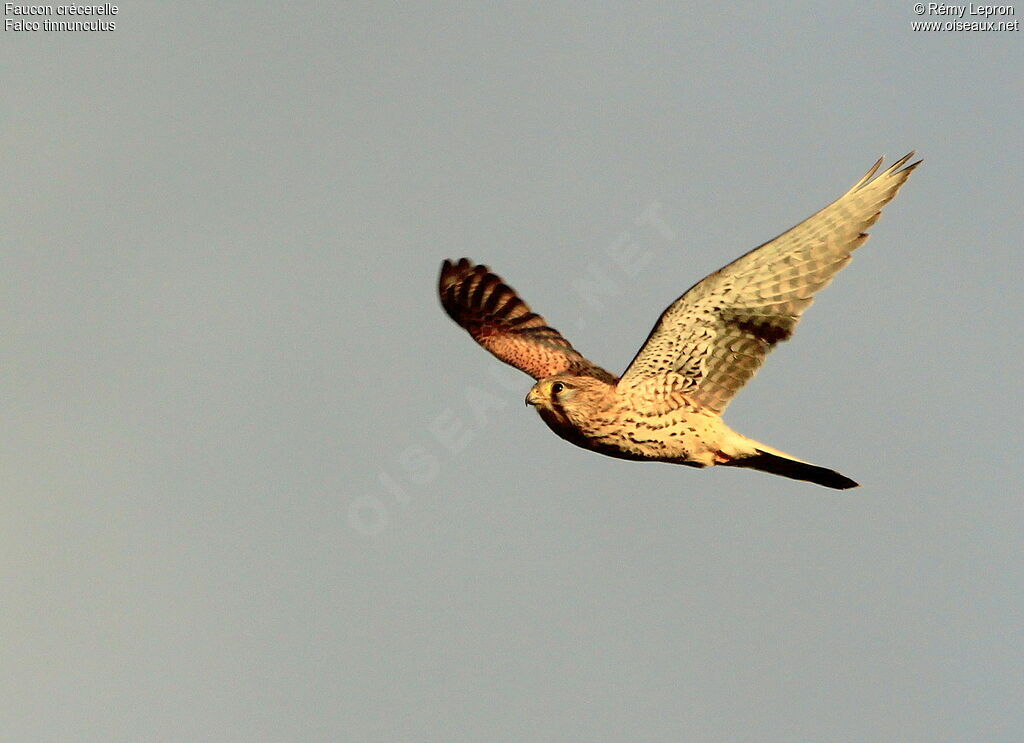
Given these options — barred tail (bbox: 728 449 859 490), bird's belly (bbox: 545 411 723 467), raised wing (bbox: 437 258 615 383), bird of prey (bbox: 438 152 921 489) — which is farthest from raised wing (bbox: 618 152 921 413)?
raised wing (bbox: 437 258 615 383)

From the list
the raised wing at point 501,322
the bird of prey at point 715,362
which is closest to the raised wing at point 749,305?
the bird of prey at point 715,362

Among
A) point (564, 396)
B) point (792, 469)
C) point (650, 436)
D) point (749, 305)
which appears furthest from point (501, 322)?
point (792, 469)

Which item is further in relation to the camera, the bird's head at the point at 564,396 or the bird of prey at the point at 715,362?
the bird's head at the point at 564,396

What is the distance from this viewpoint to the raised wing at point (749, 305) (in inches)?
455

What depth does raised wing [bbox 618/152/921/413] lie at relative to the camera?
1156cm

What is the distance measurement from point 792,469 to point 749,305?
Answer: 1572 millimetres

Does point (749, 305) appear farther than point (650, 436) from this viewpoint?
No

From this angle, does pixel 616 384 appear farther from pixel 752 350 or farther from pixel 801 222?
pixel 801 222

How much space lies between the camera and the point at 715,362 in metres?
12.2

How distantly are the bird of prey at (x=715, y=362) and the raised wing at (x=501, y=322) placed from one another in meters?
1.57

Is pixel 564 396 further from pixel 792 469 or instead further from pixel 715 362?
pixel 792 469

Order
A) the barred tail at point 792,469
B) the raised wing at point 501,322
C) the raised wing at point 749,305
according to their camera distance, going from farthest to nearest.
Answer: the raised wing at point 501,322 < the barred tail at point 792,469 < the raised wing at point 749,305

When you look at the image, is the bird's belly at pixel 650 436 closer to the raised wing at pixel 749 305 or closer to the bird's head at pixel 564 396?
the bird's head at pixel 564 396

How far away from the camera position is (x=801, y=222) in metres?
11.6
